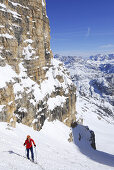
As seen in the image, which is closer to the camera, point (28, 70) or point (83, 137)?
point (28, 70)

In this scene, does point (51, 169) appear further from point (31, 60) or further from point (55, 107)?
point (55, 107)

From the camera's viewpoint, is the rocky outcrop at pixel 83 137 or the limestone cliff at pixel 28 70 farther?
the rocky outcrop at pixel 83 137

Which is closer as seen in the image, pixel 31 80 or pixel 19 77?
pixel 19 77

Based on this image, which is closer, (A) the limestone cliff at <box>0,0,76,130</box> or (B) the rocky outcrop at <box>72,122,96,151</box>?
(A) the limestone cliff at <box>0,0,76,130</box>

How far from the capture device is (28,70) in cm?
3756

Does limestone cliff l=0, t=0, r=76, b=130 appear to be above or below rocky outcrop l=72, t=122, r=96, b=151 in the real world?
above

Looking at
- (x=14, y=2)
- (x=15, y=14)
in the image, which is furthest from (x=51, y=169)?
(x=14, y=2)

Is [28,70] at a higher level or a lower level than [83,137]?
higher

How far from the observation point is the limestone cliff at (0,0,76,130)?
2861cm

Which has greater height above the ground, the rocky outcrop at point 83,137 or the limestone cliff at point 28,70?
the limestone cliff at point 28,70

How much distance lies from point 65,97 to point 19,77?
24206mm

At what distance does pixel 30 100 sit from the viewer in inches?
1352

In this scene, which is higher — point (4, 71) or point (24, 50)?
point (24, 50)

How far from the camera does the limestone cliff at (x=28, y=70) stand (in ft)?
93.9
